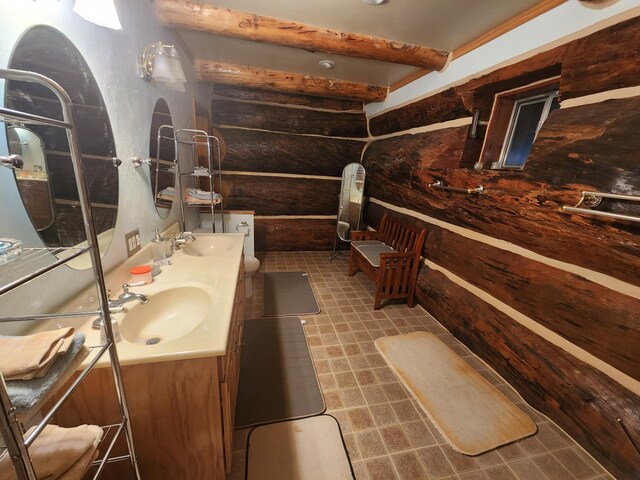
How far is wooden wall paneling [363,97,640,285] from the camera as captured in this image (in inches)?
45.9

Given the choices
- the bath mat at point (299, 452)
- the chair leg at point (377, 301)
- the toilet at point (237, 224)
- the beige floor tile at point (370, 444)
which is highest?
the toilet at point (237, 224)

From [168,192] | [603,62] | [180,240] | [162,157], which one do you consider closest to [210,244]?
[180,240]

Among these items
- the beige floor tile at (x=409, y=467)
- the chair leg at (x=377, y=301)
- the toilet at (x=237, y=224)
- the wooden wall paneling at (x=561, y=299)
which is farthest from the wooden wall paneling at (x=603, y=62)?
the toilet at (x=237, y=224)

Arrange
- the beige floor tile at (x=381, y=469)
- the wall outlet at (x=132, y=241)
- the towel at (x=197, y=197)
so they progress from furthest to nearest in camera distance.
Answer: the towel at (x=197, y=197), the wall outlet at (x=132, y=241), the beige floor tile at (x=381, y=469)

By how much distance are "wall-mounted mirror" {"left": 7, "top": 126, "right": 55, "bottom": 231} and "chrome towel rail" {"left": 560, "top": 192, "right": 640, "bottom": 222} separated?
211 centimetres

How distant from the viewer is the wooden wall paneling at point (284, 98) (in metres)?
3.50

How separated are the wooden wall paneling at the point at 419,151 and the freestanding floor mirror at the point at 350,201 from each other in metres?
0.34

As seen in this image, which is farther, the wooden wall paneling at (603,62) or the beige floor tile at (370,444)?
the beige floor tile at (370,444)

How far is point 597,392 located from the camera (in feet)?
4.31

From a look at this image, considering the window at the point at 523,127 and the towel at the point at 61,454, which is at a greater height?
the window at the point at 523,127

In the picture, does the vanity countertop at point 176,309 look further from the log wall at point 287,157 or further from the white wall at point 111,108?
the log wall at point 287,157

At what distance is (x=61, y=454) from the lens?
1.96 feet

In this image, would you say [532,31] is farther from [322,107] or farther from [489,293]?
[322,107]

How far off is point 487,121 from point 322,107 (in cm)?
235
